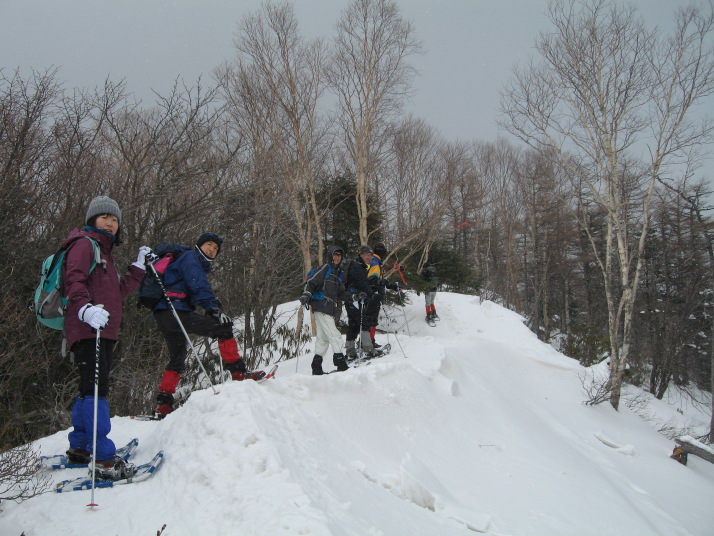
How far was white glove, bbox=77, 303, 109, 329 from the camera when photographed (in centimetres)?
264

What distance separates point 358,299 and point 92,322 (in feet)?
14.8

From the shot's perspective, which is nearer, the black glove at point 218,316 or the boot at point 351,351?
the black glove at point 218,316

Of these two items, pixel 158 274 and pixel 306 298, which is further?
pixel 306 298

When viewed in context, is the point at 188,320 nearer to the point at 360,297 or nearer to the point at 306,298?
the point at 306,298

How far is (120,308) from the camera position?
10.4 feet

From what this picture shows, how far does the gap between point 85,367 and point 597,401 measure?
9313mm

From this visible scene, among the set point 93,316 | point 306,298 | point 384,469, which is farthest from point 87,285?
point 306,298

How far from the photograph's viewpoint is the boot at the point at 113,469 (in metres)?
2.65

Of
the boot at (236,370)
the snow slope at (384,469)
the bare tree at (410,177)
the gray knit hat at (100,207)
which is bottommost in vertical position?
the snow slope at (384,469)

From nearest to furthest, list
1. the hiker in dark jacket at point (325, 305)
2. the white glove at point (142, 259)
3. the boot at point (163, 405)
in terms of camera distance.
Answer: the white glove at point (142, 259)
the boot at point (163, 405)
the hiker in dark jacket at point (325, 305)

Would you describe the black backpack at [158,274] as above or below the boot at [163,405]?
above

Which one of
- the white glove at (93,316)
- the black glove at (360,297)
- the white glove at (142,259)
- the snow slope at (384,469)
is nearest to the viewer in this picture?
the snow slope at (384,469)

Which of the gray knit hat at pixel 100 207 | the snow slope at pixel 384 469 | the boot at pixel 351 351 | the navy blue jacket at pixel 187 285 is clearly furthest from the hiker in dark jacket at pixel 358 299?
the gray knit hat at pixel 100 207

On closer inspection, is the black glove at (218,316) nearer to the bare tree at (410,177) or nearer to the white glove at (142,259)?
the white glove at (142,259)
